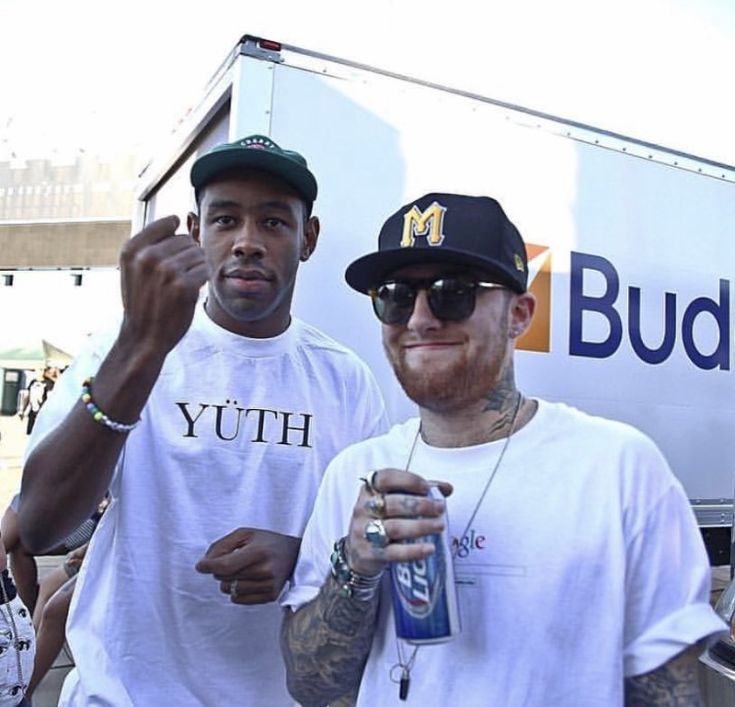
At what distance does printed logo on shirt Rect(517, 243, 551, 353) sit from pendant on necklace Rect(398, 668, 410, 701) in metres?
2.66

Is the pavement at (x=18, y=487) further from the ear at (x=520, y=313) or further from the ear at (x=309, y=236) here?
the ear at (x=520, y=313)

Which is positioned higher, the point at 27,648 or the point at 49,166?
the point at 49,166

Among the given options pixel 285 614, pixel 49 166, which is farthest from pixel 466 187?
pixel 49 166

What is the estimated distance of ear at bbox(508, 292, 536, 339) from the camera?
1317 millimetres

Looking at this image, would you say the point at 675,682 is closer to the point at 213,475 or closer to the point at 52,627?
the point at 213,475

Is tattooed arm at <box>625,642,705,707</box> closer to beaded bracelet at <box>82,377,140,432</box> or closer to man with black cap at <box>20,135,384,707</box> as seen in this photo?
man with black cap at <box>20,135,384,707</box>

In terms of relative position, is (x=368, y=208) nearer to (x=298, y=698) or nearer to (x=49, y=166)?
(x=298, y=698)

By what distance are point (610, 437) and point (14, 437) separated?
1715 centimetres

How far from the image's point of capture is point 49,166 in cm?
1388

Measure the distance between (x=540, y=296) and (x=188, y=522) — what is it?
8.45 feet

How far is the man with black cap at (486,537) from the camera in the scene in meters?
1.09

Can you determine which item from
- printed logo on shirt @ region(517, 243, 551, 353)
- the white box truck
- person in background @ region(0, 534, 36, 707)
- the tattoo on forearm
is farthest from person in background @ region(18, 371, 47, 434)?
the tattoo on forearm

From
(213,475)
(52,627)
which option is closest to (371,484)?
(213,475)

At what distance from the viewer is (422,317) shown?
49.1 inches
